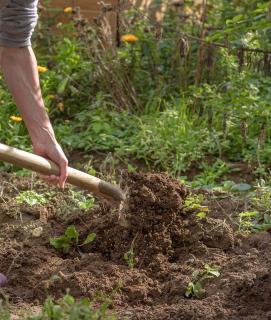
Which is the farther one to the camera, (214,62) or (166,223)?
(214,62)

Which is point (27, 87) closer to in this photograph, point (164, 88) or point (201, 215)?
point (201, 215)

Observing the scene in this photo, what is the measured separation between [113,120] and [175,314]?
A: 118 inches

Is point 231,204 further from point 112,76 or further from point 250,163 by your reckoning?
point 112,76

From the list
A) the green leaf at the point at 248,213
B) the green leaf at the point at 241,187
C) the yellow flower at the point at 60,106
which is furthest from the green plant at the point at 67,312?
the yellow flower at the point at 60,106

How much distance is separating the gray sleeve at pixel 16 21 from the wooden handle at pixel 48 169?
1.51ft

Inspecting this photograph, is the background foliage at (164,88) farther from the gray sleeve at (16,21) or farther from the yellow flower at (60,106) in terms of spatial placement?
the gray sleeve at (16,21)

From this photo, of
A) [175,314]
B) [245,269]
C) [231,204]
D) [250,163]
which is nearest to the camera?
[175,314]

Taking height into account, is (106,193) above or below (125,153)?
above

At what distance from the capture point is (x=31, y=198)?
474 cm

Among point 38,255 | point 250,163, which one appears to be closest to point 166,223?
point 38,255

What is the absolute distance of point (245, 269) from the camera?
3.84 m

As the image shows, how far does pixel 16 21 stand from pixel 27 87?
11.9 inches

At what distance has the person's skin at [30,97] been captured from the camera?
3.93m

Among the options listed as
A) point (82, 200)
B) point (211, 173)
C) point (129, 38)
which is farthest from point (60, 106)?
point (82, 200)
